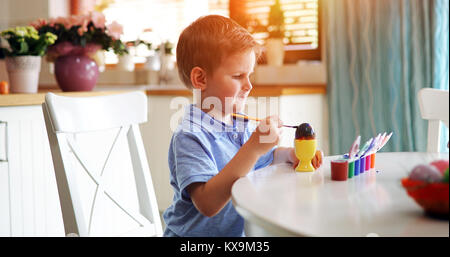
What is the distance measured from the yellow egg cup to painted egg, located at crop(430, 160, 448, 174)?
35 cm

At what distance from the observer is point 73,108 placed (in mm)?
982

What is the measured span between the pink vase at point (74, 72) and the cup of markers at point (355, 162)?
55.7 inches

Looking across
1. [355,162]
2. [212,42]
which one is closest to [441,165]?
[355,162]

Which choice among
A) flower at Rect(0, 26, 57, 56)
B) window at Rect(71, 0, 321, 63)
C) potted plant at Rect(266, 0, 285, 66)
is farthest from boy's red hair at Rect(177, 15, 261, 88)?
potted plant at Rect(266, 0, 285, 66)

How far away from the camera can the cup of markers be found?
80cm

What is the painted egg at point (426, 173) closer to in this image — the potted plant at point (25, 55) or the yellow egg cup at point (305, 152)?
the yellow egg cup at point (305, 152)

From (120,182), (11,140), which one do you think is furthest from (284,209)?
(120,182)

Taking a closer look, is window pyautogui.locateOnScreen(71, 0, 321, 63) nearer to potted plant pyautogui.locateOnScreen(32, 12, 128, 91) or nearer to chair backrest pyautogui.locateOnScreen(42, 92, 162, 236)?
potted plant pyautogui.locateOnScreen(32, 12, 128, 91)

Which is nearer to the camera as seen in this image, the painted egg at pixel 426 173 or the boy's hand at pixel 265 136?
the painted egg at pixel 426 173

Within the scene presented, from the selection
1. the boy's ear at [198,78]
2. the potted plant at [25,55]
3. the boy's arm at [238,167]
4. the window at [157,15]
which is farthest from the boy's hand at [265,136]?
the window at [157,15]

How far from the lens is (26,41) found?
6.06 feet

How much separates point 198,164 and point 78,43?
51.4 inches

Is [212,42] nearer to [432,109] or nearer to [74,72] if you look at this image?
[432,109]

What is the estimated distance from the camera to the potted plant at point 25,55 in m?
1.84
